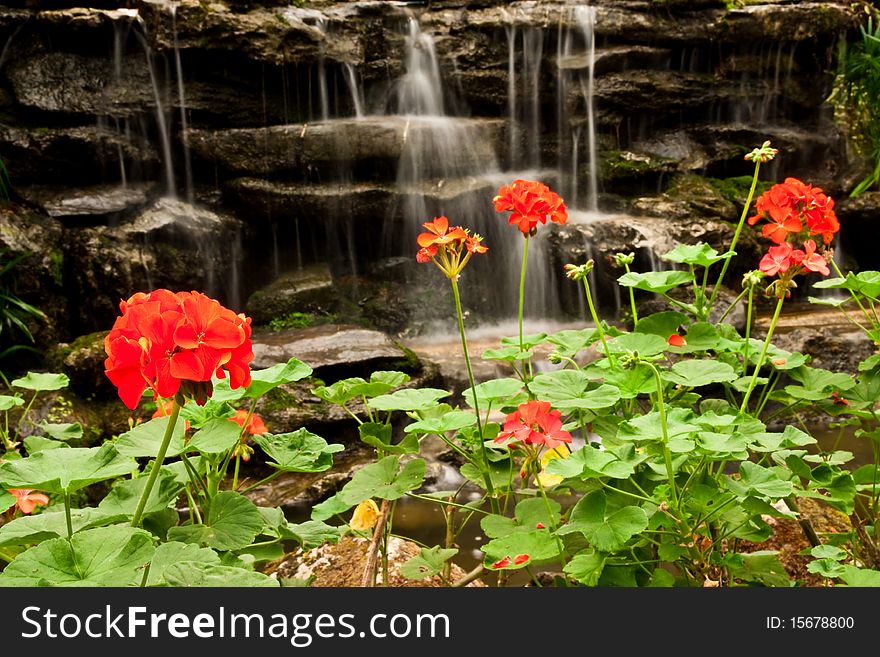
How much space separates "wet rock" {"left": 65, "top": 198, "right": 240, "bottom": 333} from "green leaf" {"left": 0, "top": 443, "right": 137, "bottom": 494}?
462 centimetres

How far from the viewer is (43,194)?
5.78 m

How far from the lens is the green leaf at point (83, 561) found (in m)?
0.90

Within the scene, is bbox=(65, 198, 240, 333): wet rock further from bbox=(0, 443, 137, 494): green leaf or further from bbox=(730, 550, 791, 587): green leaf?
bbox=(730, 550, 791, 587): green leaf

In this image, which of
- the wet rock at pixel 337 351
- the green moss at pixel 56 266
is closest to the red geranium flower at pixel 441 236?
the wet rock at pixel 337 351

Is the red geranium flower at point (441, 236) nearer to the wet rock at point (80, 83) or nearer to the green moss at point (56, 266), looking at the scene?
the green moss at point (56, 266)

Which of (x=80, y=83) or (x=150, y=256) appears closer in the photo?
(x=150, y=256)

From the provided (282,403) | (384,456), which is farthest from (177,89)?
(384,456)

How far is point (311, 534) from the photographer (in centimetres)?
135

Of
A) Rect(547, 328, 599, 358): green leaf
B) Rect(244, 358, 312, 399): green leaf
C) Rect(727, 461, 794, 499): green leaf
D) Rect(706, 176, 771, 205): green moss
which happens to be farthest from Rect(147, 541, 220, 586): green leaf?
Rect(706, 176, 771, 205): green moss

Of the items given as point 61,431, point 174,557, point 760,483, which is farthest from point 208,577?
point 61,431

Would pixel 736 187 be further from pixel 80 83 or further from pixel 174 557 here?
pixel 174 557

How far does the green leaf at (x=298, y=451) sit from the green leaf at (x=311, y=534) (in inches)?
4.3

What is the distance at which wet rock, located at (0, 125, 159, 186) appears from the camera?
578 cm

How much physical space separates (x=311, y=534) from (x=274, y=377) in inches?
12.0
